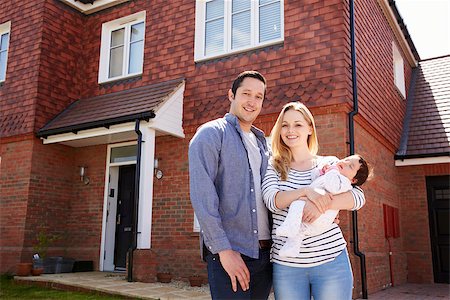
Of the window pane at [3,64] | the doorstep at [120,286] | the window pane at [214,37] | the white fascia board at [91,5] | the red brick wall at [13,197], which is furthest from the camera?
the window pane at [3,64]

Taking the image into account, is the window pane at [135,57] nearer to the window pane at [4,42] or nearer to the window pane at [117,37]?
the window pane at [117,37]

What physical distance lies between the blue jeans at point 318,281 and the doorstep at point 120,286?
377 cm

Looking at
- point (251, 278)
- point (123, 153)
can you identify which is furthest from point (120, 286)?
point (251, 278)

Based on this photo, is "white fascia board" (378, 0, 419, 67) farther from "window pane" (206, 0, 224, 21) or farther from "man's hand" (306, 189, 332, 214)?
"man's hand" (306, 189, 332, 214)

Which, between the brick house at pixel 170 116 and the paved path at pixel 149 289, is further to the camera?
the brick house at pixel 170 116

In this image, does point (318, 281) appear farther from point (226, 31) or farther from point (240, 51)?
point (226, 31)

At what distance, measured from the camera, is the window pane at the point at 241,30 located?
333 inches

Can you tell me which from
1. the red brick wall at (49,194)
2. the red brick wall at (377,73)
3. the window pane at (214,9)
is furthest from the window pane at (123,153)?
the red brick wall at (377,73)

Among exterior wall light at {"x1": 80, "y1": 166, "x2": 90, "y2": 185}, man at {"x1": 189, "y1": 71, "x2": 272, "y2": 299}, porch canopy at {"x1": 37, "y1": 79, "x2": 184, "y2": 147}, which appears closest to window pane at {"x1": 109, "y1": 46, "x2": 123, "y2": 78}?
porch canopy at {"x1": 37, "y1": 79, "x2": 184, "y2": 147}

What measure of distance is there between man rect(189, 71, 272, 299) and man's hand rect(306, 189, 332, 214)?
0.33 meters

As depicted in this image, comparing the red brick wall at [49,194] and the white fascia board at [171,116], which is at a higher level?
the white fascia board at [171,116]

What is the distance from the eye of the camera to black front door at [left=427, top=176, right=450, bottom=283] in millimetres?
9727

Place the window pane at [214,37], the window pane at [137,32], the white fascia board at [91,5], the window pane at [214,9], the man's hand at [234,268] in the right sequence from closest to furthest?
the man's hand at [234,268] < the window pane at [214,37] < the window pane at [214,9] < the window pane at [137,32] < the white fascia board at [91,5]

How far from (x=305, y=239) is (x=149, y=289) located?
460 cm
